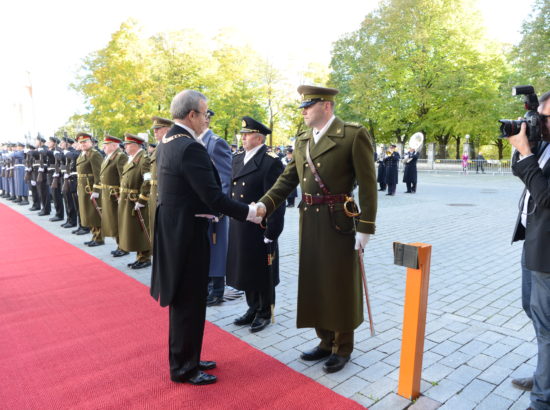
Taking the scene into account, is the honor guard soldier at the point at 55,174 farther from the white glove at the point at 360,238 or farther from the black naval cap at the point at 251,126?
the white glove at the point at 360,238

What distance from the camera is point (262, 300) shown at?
14.6 ft

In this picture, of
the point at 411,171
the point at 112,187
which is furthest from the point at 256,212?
the point at 411,171

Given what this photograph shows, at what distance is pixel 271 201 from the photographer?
3752 mm

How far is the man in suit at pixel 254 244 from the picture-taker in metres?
4.33

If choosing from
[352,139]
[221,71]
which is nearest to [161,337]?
[352,139]

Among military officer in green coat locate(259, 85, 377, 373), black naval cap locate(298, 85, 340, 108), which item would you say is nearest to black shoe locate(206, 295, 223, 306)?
military officer in green coat locate(259, 85, 377, 373)

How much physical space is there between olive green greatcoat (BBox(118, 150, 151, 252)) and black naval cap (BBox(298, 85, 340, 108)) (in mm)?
3942

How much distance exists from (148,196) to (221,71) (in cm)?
2544

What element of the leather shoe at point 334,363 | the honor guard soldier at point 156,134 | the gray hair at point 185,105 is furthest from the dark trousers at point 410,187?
the gray hair at point 185,105

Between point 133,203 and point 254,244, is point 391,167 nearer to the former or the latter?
point 133,203

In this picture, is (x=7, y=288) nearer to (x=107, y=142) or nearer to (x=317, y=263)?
(x=107, y=142)

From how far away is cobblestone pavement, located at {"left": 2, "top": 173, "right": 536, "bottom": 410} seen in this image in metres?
3.18

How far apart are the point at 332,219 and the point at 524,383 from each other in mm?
1810

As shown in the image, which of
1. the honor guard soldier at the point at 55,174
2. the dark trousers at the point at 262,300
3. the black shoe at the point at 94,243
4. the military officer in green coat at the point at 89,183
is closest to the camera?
the dark trousers at the point at 262,300
